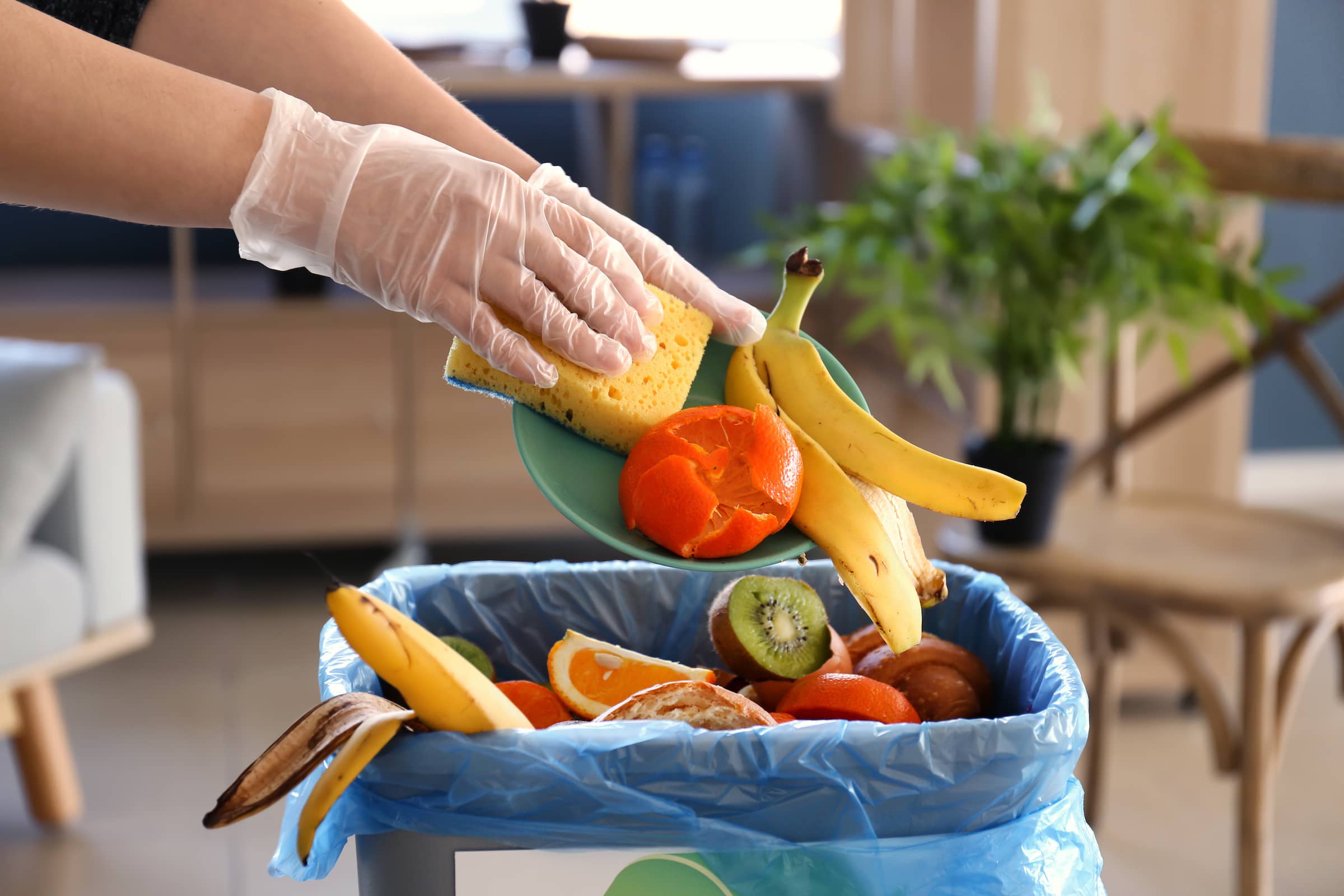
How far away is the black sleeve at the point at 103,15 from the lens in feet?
3.04

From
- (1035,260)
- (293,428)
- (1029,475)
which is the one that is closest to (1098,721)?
(1029,475)

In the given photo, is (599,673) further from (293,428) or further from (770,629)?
(293,428)

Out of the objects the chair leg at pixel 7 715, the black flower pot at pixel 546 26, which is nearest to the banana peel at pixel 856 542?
the chair leg at pixel 7 715

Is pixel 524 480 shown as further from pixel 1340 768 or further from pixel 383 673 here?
pixel 383 673

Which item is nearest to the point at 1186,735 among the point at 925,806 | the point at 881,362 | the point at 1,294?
the point at 881,362

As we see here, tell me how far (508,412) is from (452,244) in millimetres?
2310

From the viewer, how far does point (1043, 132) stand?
6.02 ft

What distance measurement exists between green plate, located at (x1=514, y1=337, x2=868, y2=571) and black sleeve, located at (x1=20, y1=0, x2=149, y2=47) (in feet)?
1.44

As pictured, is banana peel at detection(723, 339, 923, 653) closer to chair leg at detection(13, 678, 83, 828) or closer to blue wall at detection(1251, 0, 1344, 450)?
chair leg at detection(13, 678, 83, 828)

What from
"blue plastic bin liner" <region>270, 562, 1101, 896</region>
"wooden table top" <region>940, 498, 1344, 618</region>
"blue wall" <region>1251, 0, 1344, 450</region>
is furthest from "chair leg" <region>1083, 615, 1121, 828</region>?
"blue wall" <region>1251, 0, 1344, 450</region>

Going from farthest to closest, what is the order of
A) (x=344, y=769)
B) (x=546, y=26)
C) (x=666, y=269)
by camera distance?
(x=546, y=26), (x=666, y=269), (x=344, y=769)

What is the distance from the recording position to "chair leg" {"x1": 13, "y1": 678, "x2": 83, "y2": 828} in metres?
1.98

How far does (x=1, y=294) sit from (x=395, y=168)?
2.55 meters

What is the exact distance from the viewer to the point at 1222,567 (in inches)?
66.6
